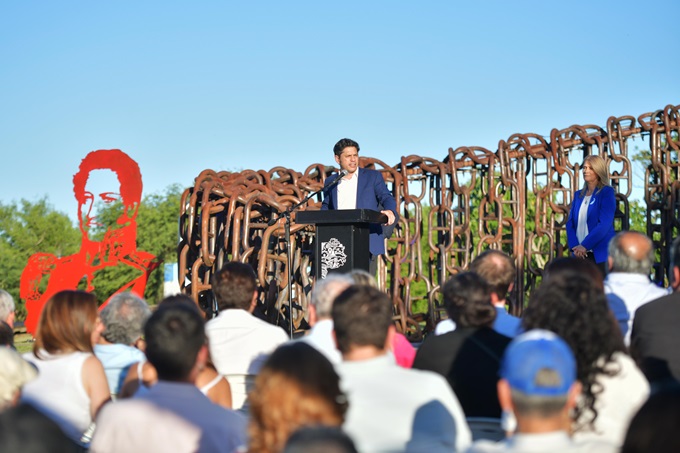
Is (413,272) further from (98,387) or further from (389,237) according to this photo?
(98,387)

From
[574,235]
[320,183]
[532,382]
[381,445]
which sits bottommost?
[381,445]

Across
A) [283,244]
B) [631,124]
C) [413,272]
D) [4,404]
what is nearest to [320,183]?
[283,244]

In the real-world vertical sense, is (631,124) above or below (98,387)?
above

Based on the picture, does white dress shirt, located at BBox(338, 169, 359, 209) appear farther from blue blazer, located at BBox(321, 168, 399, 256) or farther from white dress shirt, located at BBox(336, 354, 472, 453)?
white dress shirt, located at BBox(336, 354, 472, 453)

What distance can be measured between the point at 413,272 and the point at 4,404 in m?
4.53

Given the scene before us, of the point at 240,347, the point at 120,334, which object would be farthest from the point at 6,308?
the point at 240,347

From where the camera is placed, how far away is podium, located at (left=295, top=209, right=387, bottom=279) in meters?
5.93

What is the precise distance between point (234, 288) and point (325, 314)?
2.26 feet

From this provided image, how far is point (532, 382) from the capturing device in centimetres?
222

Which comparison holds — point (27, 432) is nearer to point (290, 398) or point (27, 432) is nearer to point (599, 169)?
point (290, 398)

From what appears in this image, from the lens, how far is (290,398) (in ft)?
7.24

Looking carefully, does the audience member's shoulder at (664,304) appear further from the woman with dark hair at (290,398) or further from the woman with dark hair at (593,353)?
the woman with dark hair at (290,398)

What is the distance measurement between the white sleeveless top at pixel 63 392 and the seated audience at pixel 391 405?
1.38 m

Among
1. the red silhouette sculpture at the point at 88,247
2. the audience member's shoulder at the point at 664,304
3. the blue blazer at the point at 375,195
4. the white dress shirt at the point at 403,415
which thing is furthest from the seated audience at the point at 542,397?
the red silhouette sculpture at the point at 88,247
